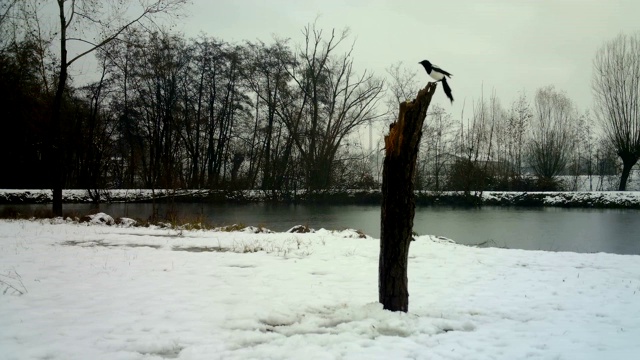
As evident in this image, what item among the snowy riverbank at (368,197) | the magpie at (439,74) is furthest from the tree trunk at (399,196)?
the snowy riverbank at (368,197)

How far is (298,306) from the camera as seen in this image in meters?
4.97

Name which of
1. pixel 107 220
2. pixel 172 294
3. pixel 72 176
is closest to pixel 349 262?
pixel 172 294

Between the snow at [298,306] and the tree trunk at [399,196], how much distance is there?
301 mm

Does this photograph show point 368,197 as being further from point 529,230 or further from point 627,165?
point 627,165

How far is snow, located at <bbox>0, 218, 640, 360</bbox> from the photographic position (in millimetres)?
3754

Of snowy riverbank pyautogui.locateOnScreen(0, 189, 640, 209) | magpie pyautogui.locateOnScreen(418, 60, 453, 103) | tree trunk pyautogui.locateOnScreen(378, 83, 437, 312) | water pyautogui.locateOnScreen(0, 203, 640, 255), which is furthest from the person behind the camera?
snowy riverbank pyautogui.locateOnScreen(0, 189, 640, 209)

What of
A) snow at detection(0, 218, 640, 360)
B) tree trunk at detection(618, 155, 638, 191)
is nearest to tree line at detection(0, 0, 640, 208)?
tree trunk at detection(618, 155, 638, 191)

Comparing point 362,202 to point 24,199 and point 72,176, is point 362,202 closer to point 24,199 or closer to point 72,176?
point 24,199

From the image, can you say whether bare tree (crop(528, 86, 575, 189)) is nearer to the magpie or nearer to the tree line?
the tree line

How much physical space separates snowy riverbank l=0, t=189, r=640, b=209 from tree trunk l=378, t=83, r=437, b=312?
25.4 m

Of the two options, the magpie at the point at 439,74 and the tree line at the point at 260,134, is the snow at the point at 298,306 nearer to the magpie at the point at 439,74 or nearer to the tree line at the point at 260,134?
the magpie at the point at 439,74

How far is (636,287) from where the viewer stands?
21.5ft

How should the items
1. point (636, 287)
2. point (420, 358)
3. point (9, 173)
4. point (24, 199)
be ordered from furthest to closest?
1. point (9, 173)
2. point (24, 199)
3. point (636, 287)
4. point (420, 358)

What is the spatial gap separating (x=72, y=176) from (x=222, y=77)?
17.4 metres
